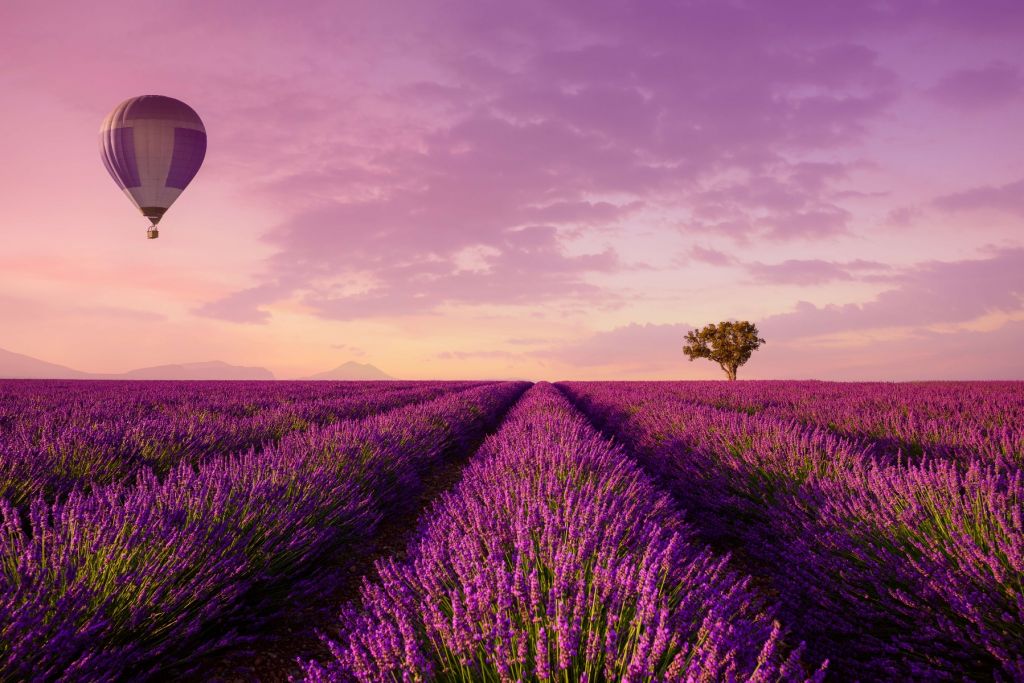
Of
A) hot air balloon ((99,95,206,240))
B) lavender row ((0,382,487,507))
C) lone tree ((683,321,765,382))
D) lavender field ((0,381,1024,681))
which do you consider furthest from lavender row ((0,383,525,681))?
lone tree ((683,321,765,382))

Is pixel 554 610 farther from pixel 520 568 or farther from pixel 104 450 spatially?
pixel 104 450

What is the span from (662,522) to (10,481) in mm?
4156

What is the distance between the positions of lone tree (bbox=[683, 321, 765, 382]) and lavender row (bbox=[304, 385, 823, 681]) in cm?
3490

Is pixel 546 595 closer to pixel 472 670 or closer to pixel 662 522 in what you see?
pixel 472 670

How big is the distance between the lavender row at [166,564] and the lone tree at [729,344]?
3459 centimetres

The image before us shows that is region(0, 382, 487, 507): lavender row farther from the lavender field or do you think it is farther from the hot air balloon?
the hot air balloon

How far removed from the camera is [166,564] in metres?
2.28

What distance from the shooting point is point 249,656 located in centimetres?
266

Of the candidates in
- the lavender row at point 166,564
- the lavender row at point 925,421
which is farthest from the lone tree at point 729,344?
the lavender row at point 166,564

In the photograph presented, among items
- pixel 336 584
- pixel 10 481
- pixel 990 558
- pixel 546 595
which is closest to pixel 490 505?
pixel 546 595

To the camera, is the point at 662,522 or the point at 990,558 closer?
the point at 990,558

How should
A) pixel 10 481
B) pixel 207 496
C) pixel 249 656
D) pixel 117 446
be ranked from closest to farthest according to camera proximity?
1. pixel 249 656
2. pixel 207 496
3. pixel 10 481
4. pixel 117 446

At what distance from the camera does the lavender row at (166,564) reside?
6.25 ft

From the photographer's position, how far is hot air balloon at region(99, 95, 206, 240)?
16094 mm
